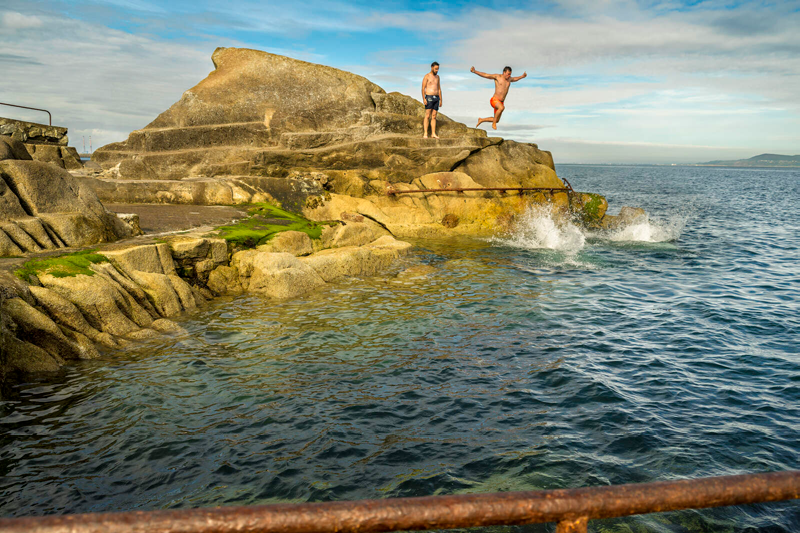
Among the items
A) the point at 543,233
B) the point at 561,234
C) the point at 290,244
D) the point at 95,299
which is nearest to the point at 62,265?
the point at 95,299

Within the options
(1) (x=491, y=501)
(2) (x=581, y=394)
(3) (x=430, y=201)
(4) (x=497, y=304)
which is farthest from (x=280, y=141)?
(1) (x=491, y=501)

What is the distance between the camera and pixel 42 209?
9.73 meters

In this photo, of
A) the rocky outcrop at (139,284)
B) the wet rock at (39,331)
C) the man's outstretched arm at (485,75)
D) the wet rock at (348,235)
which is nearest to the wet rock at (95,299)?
the rocky outcrop at (139,284)

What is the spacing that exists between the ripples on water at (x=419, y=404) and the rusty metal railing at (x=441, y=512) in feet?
10.7

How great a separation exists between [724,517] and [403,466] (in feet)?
9.86

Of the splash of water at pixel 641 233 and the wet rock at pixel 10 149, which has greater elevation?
the wet rock at pixel 10 149

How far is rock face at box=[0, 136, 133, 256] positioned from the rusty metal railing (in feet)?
30.9

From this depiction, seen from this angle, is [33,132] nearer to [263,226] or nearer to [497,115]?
[263,226]

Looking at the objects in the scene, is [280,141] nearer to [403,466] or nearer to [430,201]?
[430,201]

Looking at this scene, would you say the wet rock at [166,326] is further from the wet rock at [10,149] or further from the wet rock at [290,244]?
the wet rock at [10,149]

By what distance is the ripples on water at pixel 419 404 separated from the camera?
5.01 metres

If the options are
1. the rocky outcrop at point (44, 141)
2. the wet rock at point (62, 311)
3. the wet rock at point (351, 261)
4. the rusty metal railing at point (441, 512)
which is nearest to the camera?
the rusty metal railing at point (441, 512)

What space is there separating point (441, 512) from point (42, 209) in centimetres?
1096

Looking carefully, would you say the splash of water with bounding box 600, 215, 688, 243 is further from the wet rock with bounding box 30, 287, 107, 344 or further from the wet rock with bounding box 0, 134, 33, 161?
the wet rock with bounding box 0, 134, 33, 161
